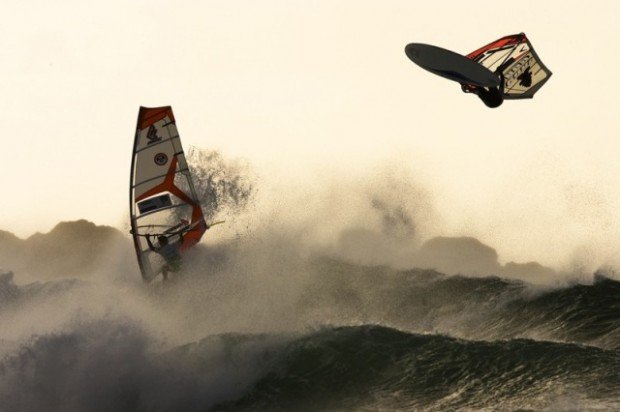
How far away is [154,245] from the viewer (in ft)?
64.7

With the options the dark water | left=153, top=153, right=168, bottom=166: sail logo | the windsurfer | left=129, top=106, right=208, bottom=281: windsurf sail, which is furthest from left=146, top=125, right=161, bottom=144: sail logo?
the windsurfer

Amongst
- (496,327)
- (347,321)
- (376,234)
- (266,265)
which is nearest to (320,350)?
(347,321)

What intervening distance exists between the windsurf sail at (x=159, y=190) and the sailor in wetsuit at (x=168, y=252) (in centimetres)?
11

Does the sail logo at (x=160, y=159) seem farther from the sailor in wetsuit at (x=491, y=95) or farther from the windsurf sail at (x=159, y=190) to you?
the sailor in wetsuit at (x=491, y=95)

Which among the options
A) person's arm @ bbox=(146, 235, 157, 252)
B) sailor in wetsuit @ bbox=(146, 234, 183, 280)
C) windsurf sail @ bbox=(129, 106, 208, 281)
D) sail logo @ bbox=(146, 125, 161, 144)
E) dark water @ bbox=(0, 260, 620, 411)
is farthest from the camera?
sail logo @ bbox=(146, 125, 161, 144)

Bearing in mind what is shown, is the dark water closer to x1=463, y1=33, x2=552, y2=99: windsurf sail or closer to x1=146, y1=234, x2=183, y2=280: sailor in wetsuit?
x1=146, y1=234, x2=183, y2=280: sailor in wetsuit

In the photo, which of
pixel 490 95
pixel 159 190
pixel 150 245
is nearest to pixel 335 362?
pixel 150 245

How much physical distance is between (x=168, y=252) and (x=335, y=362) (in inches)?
176

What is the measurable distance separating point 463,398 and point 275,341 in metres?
3.59

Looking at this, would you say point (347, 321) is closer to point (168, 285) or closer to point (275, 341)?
point (275, 341)

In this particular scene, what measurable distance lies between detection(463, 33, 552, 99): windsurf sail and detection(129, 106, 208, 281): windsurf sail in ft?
20.6

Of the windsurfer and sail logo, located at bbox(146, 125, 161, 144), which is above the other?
sail logo, located at bbox(146, 125, 161, 144)

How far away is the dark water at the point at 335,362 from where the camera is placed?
15789 mm

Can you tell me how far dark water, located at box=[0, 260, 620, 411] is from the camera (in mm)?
15789
